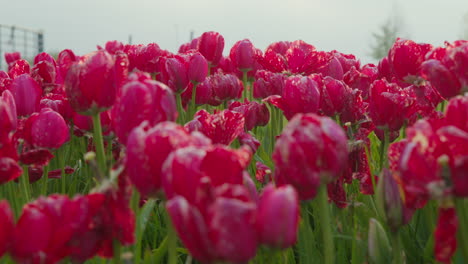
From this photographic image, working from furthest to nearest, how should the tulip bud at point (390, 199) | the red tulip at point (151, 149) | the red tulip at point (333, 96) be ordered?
the red tulip at point (333, 96) < the tulip bud at point (390, 199) < the red tulip at point (151, 149)

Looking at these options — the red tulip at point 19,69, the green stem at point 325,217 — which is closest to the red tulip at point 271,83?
the red tulip at point 19,69

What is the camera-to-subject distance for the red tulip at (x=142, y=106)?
2.80 ft

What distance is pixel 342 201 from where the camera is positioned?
4.32 feet

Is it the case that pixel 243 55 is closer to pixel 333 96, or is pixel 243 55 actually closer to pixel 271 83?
pixel 271 83

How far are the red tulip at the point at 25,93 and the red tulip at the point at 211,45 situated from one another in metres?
1.14

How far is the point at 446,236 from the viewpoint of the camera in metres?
0.77

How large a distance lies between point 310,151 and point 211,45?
6.82 ft

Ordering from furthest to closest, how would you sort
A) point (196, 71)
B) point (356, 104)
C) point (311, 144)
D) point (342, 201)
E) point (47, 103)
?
point (196, 71)
point (47, 103)
point (356, 104)
point (342, 201)
point (311, 144)

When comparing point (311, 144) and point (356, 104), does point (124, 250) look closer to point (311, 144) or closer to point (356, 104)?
point (311, 144)

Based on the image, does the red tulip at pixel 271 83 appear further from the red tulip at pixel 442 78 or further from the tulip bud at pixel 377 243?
the tulip bud at pixel 377 243

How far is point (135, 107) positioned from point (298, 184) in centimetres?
31

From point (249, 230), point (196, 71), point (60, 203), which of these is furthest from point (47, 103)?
point (249, 230)

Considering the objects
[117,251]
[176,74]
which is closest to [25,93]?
[176,74]

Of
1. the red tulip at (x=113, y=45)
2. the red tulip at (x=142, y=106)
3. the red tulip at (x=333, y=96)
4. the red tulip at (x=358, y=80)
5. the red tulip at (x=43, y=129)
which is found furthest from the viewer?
the red tulip at (x=113, y=45)
